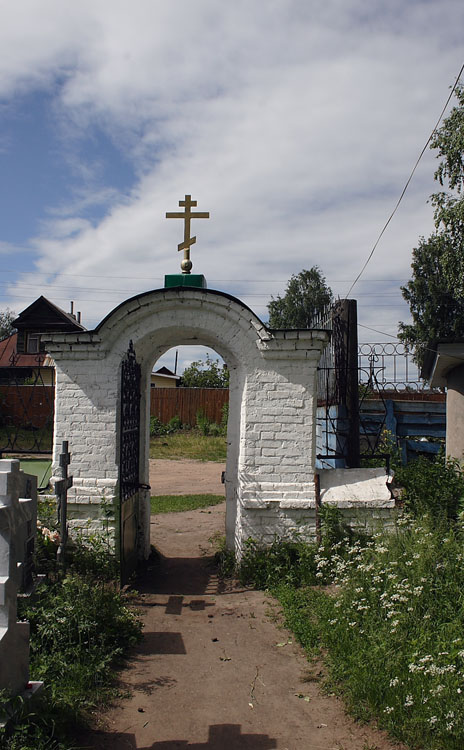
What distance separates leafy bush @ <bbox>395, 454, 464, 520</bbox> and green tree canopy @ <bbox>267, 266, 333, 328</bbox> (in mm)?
26787

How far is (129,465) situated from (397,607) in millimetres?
3650

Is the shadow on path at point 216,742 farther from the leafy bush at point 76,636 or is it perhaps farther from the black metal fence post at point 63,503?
the black metal fence post at point 63,503

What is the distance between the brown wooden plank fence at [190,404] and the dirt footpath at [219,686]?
18525 mm

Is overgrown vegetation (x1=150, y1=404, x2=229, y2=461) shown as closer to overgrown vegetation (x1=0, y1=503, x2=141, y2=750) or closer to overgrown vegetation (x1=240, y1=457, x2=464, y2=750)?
overgrown vegetation (x1=240, y1=457, x2=464, y2=750)

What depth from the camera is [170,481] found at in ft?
48.3

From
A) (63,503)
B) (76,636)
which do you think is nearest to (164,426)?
(63,503)

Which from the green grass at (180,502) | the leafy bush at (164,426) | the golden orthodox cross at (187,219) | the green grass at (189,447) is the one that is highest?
the golden orthodox cross at (187,219)

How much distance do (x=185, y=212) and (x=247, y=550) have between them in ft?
13.3

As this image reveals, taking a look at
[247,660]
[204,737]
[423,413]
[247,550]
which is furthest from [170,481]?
[204,737]

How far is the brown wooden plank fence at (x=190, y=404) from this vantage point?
82.3 feet

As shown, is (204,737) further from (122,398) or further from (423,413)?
(423,413)

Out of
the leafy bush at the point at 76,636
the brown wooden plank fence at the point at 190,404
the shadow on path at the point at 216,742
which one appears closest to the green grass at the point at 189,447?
the brown wooden plank fence at the point at 190,404

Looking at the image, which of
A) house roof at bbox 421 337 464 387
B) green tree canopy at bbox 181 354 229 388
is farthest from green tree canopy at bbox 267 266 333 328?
house roof at bbox 421 337 464 387

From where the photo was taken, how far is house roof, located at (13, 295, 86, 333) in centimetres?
2695
